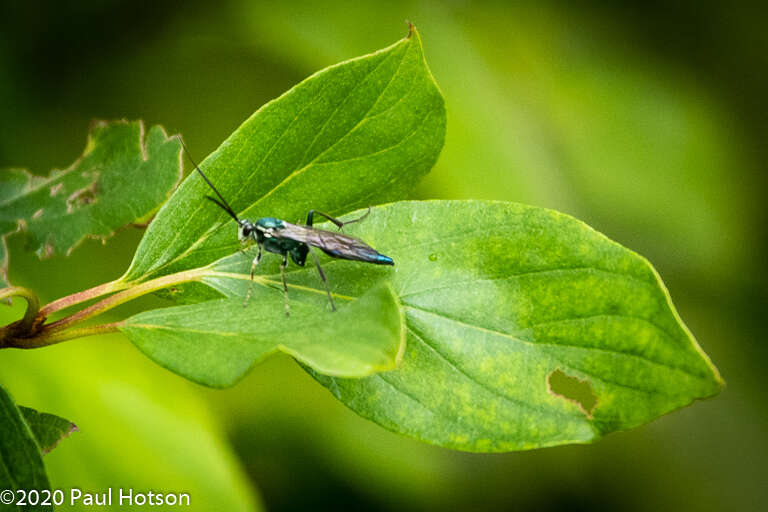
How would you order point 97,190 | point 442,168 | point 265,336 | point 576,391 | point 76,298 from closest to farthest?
point 265,336 < point 576,391 < point 76,298 < point 97,190 < point 442,168

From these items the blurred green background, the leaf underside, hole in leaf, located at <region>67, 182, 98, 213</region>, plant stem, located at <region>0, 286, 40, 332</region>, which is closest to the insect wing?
plant stem, located at <region>0, 286, 40, 332</region>

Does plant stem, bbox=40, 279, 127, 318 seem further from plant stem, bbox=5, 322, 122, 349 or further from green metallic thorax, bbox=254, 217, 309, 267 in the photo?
green metallic thorax, bbox=254, 217, 309, 267

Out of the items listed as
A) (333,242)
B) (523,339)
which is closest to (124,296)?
(333,242)

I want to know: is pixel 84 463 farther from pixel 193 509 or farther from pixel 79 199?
pixel 79 199

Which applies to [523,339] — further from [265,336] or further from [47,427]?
[47,427]

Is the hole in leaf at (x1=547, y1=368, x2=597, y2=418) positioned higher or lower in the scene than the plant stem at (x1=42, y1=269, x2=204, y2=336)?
lower

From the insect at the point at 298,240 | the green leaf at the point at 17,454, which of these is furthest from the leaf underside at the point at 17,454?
the insect at the point at 298,240

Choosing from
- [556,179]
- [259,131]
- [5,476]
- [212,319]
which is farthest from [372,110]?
[556,179]
